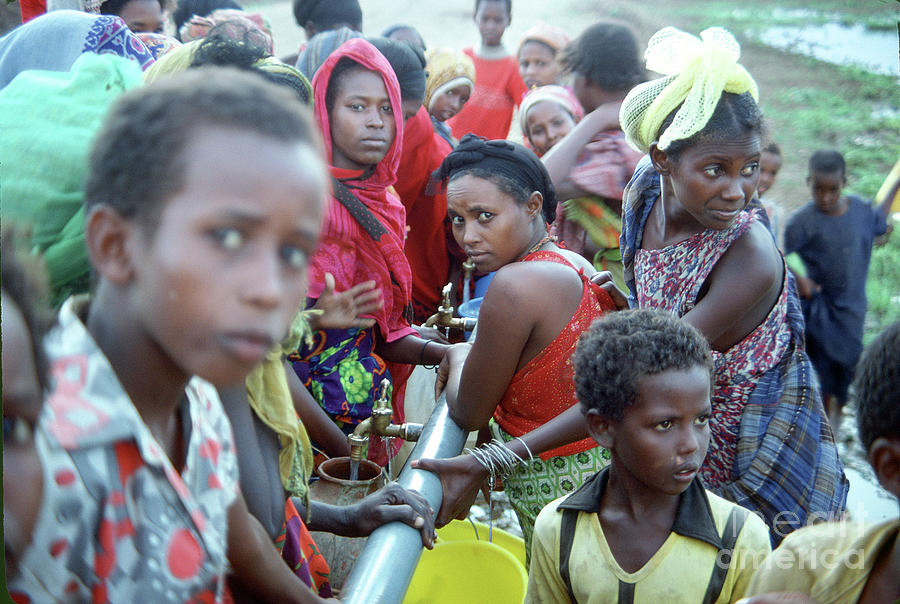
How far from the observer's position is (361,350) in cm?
276

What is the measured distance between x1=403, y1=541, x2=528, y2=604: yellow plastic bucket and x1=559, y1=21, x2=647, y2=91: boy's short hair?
97.7 inches

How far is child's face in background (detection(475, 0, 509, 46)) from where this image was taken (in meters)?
6.22

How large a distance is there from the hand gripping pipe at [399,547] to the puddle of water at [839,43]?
32.8 feet

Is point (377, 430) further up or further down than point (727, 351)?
further down

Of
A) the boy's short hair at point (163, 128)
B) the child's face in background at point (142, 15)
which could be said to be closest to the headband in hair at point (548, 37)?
the child's face in background at point (142, 15)

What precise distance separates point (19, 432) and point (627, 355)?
1301mm

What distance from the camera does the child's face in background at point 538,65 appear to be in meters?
5.95

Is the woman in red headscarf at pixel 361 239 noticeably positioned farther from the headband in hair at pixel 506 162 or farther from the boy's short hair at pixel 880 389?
the boy's short hair at pixel 880 389

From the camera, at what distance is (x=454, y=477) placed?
190 centimetres

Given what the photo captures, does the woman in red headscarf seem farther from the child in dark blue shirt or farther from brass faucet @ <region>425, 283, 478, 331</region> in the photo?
the child in dark blue shirt

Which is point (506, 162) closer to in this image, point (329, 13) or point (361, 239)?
point (361, 239)

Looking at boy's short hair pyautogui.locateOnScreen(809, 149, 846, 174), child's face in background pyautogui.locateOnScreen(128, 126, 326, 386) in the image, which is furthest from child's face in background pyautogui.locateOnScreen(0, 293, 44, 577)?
boy's short hair pyautogui.locateOnScreen(809, 149, 846, 174)

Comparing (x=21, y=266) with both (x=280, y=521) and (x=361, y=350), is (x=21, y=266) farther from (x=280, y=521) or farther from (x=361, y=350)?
(x=361, y=350)

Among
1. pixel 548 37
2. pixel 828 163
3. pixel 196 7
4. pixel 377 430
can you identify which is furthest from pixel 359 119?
pixel 548 37
